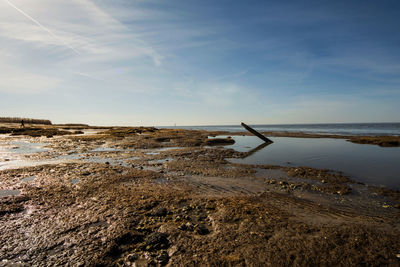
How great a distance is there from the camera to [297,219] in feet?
16.9

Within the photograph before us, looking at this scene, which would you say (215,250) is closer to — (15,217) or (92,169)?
(15,217)

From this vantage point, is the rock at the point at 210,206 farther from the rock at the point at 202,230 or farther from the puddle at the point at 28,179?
the puddle at the point at 28,179

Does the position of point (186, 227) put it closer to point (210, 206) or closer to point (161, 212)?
point (161, 212)

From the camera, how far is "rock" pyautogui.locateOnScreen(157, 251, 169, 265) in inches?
142

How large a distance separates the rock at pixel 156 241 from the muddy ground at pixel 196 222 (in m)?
0.02

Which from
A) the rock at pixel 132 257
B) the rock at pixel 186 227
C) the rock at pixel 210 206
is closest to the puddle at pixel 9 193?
the rock at pixel 132 257

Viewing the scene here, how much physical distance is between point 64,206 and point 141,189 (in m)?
2.58

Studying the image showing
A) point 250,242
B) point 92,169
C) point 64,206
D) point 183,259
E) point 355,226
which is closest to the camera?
point 183,259

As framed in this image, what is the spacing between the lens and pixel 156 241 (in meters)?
4.16

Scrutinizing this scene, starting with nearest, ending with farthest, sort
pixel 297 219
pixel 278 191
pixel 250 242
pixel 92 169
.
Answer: pixel 250 242, pixel 297 219, pixel 278 191, pixel 92 169

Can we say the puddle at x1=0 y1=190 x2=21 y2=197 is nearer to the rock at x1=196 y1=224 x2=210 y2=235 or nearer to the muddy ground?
the muddy ground

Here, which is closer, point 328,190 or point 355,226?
point 355,226

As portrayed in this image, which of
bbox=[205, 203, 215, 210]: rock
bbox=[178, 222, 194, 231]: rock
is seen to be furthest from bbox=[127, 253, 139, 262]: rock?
bbox=[205, 203, 215, 210]: rock

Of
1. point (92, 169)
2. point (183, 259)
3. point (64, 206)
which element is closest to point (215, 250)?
point (183, 259)
